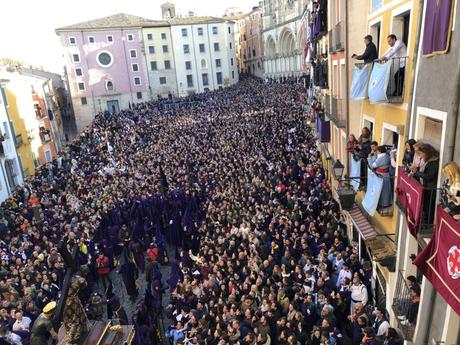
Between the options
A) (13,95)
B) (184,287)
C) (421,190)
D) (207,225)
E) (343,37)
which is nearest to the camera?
(421,190)

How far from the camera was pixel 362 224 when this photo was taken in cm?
955

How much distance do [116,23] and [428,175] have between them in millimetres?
58987

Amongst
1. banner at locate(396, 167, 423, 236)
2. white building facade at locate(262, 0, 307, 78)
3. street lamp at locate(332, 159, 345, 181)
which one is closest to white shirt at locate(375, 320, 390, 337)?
banner at locate(396, 167, 423, 236)

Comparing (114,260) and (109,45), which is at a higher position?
(109,45)

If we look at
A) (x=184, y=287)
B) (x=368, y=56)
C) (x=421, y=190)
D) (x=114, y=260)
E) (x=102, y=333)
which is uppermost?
(x=368, y=56)

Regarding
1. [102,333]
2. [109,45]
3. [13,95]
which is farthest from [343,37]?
[109,45]

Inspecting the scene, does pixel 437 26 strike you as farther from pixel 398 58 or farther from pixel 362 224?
pixel 362 224

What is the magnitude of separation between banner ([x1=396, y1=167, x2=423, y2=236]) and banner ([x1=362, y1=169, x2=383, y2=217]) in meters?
1.44

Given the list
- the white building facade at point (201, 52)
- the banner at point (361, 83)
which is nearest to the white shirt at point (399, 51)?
the banner at point (361, 83)

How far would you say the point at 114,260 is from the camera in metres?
14.3

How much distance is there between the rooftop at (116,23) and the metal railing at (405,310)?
188 feet

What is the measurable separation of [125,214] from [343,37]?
10.6 meters

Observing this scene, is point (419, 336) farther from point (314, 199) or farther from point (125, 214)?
point (125, 214)

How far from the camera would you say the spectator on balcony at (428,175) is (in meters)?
5.75
